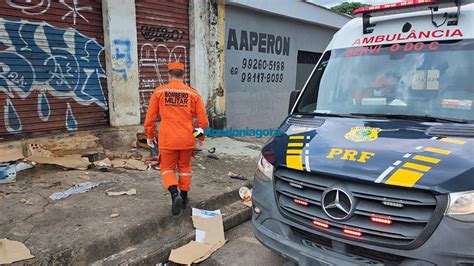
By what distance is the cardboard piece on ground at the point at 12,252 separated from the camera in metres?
2.87

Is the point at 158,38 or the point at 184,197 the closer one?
the point at 184,197

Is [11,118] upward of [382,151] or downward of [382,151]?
downward

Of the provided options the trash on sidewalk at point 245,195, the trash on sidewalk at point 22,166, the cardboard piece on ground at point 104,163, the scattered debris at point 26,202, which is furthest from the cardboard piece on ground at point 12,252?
the trash on sidewalk at point 245,195

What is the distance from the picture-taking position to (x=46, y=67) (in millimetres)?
5789

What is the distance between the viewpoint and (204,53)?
8328mm

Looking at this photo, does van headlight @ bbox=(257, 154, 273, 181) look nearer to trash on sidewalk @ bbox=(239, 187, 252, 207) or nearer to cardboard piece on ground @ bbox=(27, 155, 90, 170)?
trash on sidewalk @ bbox=(239, 187, 252, 207)

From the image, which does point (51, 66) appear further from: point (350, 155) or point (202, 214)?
point (350, 155)

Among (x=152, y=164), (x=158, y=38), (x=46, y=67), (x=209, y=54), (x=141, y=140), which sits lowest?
(x=152, y=164)

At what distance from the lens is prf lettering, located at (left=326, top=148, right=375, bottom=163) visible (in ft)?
7.77

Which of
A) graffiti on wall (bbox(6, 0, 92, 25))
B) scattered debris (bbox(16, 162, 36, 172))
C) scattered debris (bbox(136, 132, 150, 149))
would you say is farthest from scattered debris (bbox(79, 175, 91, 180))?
graffiti on wall (bbox(6, 0, 92, 25))

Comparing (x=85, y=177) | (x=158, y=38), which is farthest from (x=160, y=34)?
(x=85, y=177)

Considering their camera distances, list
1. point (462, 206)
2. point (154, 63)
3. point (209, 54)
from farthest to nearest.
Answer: point (209, 54), point (154, 63), point (462, 206)

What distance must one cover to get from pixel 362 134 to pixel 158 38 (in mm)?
5768

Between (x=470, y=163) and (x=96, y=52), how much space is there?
607cm
